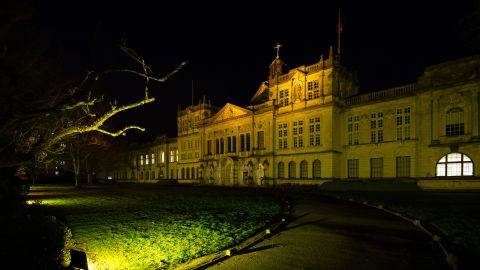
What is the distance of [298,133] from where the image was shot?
140 ft

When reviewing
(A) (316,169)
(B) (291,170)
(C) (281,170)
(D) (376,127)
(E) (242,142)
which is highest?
(D) (376,127)

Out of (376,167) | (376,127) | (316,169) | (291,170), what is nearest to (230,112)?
(291,170)

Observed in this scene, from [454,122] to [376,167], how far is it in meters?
9.43

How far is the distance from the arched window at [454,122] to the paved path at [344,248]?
23670 mm

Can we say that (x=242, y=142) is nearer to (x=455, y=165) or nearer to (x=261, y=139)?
(x=261, y=139)

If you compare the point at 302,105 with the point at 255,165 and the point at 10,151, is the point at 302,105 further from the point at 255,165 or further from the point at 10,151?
the point at 10,151

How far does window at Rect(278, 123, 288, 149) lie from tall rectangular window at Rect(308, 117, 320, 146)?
4297 millimetres

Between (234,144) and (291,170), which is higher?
(234,144)

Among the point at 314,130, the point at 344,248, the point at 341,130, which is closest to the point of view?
the point at 344,248

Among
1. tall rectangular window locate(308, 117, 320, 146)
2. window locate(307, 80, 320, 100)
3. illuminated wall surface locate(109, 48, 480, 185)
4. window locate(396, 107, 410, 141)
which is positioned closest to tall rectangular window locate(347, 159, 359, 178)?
illuminated wall surface locate(109, 48, 480, 185)

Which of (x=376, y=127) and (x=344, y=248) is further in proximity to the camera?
(x=376, y=127)

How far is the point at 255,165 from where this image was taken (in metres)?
47.0

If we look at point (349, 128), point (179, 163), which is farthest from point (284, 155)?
point (179, 163)

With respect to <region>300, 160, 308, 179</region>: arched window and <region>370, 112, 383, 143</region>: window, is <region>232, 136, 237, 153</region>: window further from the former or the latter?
<region>370, 112, 383, 143</region>: window
